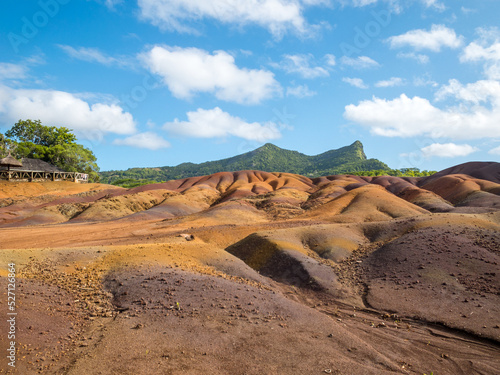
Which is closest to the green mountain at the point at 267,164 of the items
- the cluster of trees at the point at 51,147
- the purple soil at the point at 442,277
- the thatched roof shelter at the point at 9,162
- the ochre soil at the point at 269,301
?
the cluster of trees at the point at 51,147

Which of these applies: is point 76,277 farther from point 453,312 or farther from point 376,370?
point 453,312

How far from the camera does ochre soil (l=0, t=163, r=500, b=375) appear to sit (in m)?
7.51

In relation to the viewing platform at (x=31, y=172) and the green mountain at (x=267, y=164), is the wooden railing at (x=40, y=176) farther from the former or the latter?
the green mountain at (x=267, y=164)

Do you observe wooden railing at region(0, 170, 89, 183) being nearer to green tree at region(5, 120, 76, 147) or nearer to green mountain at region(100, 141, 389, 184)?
green tree at region(5, 120, 76, 147)

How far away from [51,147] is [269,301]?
67138 mm

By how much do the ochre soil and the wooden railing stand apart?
34.9 m

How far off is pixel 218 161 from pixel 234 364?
7087 inches

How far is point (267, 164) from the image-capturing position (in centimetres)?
16912

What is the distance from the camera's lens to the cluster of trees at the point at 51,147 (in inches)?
2392

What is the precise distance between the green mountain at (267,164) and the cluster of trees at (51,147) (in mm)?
77457

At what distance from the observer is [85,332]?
822 cm

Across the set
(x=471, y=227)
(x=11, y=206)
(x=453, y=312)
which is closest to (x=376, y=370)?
(x=453, y=312)

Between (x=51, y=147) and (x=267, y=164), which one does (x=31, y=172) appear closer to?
(x=51, y=147)

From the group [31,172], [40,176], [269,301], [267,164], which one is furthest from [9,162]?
[267,164]
